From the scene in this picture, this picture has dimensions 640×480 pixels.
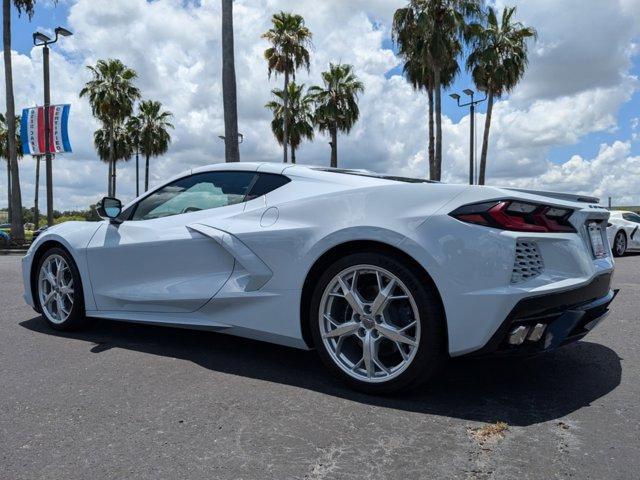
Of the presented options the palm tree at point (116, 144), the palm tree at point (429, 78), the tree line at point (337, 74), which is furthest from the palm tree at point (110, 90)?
the palm tree at point (429, 78)

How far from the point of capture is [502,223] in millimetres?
2799

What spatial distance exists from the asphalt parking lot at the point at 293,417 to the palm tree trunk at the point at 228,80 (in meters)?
8.51

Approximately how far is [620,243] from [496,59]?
16.0 metres

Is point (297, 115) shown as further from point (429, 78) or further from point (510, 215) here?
point (510, 215)

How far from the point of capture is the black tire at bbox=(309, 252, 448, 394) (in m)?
2.86

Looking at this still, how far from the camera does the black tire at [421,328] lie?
2857mm

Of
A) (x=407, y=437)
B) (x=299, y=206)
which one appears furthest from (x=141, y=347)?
(x=407, y=437)

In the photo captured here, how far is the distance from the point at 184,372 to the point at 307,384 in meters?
0.82

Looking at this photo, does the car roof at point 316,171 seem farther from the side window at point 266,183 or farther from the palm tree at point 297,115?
the palm tree at point 297,115

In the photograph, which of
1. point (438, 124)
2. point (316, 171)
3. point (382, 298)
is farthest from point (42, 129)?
point (382, 298)

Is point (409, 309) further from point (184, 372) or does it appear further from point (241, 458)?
point (184, 372)

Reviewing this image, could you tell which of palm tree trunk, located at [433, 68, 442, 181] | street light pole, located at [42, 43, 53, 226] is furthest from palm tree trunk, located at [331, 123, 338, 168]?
street light pole, located at [42, 43, 53, 226]

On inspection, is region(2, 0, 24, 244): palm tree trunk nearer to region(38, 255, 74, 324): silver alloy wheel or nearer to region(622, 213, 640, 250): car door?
region(38, 255, 74, 324): silver alloy wheel

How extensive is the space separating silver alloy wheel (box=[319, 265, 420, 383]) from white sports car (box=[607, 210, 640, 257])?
12250mm
